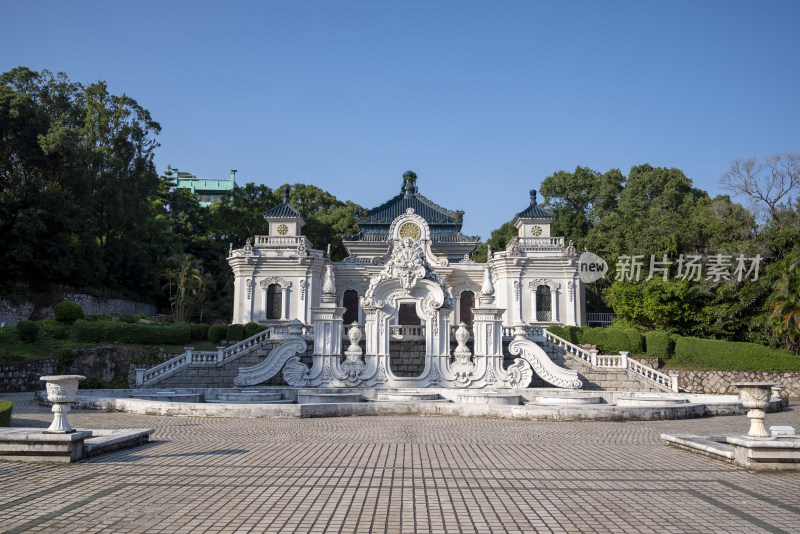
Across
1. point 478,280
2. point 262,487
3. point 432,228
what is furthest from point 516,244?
point 262,487

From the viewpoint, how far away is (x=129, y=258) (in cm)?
4503

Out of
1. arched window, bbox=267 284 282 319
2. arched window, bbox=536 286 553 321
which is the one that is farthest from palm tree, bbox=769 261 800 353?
arched window, bbox=267 284 282 319

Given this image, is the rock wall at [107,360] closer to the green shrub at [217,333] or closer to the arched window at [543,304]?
the green shrub at [217,333]

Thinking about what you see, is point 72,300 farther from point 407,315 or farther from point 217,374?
point 407,315

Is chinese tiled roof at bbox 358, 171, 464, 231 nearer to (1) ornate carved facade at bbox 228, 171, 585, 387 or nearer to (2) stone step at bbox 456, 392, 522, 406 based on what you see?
(1) ornate carved facade at bbox 228, 171, 585, 387

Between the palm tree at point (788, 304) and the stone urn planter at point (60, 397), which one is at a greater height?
the palm tree at point (788, 304)

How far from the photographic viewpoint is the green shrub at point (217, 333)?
32.3 m

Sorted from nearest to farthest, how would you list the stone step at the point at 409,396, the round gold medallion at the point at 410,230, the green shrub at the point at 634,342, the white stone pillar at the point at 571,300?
1. the stone step at the point at 409,396
2. the green shrub at the point at 634,342
3. the white stone pillar at the point at 571,300
4. the round gold medallion at the point at 410,230

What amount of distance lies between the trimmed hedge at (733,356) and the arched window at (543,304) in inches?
372

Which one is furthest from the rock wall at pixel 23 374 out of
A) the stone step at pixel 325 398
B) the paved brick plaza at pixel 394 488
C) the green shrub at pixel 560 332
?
the green shrub at pixel 560 332

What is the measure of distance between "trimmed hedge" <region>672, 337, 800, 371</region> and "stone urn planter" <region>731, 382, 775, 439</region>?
68.6ft

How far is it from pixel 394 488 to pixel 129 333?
85.2 ft

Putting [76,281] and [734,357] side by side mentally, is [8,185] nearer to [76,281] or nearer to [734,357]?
[76,281]

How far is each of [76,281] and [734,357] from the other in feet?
127
